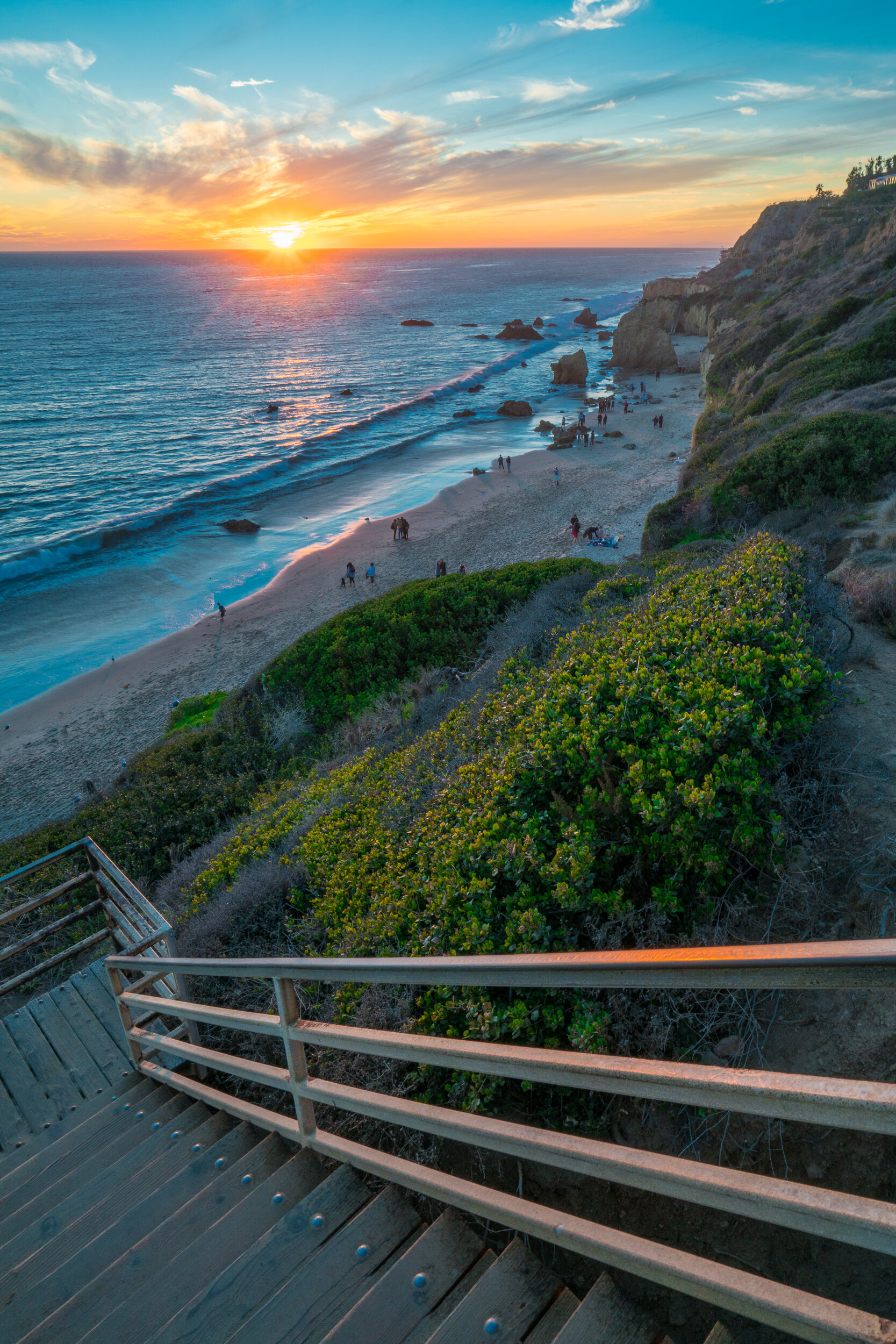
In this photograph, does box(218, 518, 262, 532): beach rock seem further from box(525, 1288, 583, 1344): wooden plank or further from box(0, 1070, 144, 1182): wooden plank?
box(525, 1288, 583, 1344): wooden plank

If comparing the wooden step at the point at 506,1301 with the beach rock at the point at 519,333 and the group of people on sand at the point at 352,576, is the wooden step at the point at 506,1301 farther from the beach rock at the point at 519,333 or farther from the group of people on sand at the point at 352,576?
the beach rock at the point at 519,333

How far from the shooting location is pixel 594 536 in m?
25.4

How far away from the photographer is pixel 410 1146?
3338mm

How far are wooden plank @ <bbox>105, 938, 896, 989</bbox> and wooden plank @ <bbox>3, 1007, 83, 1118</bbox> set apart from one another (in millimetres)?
4083

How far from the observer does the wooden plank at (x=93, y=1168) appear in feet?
11.5

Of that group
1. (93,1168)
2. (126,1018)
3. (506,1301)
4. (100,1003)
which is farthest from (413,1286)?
(100,1003)

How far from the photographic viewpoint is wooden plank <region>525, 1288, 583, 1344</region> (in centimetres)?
188

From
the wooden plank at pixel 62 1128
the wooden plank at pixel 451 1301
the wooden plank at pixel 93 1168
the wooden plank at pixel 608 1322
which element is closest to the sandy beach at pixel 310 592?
the wooden plank at pixel 62 1128

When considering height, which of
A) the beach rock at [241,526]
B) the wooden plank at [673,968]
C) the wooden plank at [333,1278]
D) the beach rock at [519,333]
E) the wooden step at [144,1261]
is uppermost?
the beach rock at [519,333]

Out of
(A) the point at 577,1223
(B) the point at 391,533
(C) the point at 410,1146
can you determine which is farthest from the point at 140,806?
(B) the point at 391,533

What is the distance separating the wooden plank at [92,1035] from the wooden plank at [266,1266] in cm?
288

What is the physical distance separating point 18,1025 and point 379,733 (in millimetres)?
5653

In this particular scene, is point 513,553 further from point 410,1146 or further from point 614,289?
point 614,289

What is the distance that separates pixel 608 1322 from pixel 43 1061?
4884mm
